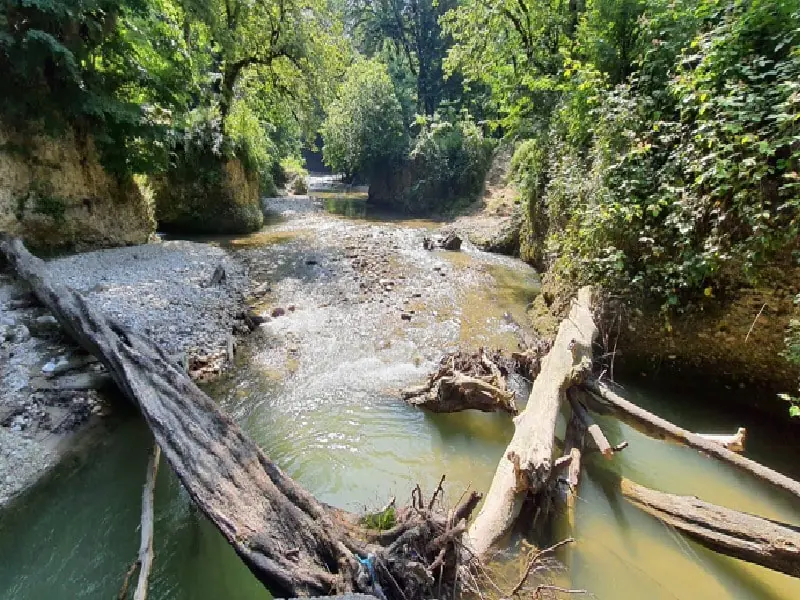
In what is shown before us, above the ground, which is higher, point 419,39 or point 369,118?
point 419,39

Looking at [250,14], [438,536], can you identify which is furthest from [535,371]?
[250,14]

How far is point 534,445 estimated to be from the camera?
3.87m

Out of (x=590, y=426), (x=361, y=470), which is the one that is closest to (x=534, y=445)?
(x=590, y=426)

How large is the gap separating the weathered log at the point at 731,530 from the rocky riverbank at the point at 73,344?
585 centimetres

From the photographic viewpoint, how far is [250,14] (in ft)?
50.5

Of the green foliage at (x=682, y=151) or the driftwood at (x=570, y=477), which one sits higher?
the green foliage at (x=682, y=151)

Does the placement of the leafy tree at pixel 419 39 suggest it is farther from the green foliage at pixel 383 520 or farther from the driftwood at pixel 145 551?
the green foliage at pixel 383 520

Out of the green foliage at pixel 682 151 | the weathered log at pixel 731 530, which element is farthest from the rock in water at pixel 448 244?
the weathered log at pixel 731 530

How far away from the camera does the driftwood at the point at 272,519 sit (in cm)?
256

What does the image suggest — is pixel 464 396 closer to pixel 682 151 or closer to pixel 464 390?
pixel 464 390

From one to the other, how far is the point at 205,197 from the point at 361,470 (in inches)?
526

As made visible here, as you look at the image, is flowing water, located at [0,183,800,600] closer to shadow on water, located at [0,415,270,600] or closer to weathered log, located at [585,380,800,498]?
shadow on water, located at [0,415,270,600]

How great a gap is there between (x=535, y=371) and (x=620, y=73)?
6571 mm

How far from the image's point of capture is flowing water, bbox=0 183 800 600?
3367 millimetres
